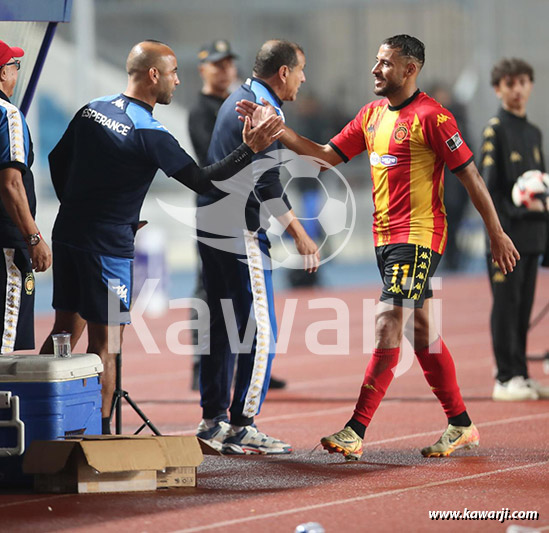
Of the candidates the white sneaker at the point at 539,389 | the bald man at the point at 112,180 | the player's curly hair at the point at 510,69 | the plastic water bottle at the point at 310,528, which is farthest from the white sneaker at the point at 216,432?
the player's curly hair at the point at 510,69

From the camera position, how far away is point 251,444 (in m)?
7.05

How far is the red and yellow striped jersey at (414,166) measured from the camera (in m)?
6.57

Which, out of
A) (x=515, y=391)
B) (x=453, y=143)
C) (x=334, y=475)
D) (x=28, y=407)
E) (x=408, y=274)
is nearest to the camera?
(x=28, y=407)

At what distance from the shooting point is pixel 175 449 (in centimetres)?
594

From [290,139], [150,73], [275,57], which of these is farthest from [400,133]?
[150,73]

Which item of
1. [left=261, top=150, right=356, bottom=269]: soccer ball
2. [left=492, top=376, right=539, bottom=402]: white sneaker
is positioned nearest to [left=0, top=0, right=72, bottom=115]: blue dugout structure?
[left=492, top=376, right=539, bottom=402]: white sneaker

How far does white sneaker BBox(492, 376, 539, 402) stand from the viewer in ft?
29.5

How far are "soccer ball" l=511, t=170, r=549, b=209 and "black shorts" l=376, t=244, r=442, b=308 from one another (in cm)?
231

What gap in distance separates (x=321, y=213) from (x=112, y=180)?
1659cm

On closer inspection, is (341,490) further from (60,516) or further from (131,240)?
(131,240)

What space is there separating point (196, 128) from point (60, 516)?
4374mm

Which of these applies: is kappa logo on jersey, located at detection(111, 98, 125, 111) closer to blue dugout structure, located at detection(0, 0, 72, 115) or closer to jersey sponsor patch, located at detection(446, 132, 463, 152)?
blue dugout structure, located at detection(0, 0, 72, 115)

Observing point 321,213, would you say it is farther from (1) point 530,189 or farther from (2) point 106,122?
(2) point 106,122

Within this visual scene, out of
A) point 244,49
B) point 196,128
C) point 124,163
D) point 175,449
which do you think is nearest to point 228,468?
point 175,449
